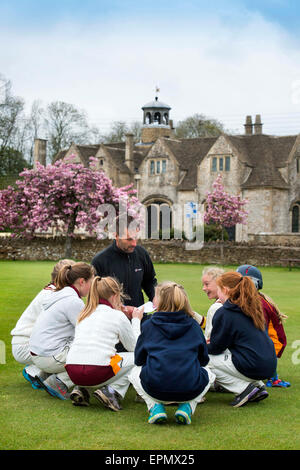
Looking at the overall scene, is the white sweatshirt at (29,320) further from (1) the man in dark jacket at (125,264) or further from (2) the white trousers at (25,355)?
(1) the man in dark jacket at (125,264)

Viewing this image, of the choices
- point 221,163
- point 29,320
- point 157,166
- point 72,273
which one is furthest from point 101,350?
point 157,166

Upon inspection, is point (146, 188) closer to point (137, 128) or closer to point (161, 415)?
point (137, 128)

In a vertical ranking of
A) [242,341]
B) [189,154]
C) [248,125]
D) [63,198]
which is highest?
[248,125]

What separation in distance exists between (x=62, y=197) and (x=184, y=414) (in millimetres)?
32555

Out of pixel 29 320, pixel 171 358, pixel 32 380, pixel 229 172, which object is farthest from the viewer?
pixel 229 172

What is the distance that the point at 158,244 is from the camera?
138 feet

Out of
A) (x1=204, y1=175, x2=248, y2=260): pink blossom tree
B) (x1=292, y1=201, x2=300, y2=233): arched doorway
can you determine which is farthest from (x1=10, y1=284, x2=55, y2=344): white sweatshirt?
(x1=292, y1=201, x2=300, y2=233): arched doorway

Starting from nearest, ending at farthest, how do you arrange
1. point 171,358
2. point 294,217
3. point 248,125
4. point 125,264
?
point 171,358
point 125,264
point 294,217
point 248,125

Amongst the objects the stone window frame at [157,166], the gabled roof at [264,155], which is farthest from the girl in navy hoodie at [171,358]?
the stone window frame at [157,166]

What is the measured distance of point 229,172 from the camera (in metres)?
52.6

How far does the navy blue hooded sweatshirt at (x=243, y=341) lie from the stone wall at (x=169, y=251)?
99.1 ft

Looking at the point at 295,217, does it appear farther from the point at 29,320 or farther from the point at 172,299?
the point at 172,299

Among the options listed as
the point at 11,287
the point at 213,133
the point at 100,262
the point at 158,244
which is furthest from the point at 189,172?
the point at 100,262
